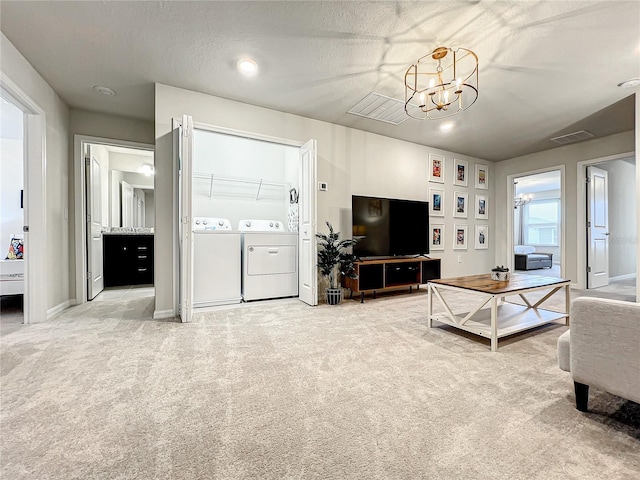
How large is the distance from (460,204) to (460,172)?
25.0 inches

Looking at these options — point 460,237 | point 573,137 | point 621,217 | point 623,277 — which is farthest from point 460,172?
point 623,277

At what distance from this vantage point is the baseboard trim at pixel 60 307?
→ 2.99 metres

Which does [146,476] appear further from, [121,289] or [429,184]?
[429,184]

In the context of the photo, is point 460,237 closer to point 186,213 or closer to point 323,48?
point 323,48

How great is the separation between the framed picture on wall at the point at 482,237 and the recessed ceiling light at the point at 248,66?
5.09 metres

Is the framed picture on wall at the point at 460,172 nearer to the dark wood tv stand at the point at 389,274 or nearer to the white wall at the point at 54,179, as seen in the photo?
the dark wood tv stand at the point at 389,274

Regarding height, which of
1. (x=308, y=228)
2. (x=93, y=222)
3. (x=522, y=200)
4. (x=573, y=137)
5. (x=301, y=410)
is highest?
(x=573, y=137)

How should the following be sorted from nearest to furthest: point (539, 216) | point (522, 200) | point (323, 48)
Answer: point (323, 48) < point (522, 200) < point (539, 216)

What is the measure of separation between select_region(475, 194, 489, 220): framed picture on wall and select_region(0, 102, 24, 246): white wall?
7739mm

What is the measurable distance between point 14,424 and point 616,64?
505cm

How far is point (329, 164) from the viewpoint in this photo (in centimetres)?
406

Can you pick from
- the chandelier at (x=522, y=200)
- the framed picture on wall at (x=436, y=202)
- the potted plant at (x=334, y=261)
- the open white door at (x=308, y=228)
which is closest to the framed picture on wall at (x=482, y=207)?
the framed picture on wall at (x=436, y=202)

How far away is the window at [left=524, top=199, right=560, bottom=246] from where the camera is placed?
9.77 metres


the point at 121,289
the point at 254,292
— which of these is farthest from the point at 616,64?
the point at 121,289
